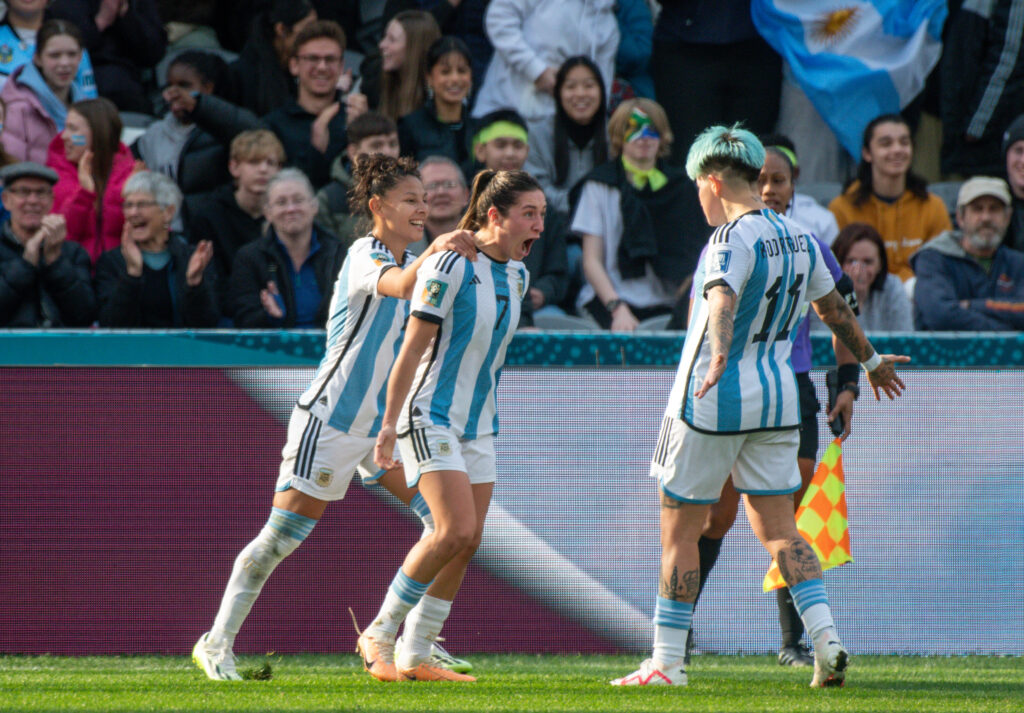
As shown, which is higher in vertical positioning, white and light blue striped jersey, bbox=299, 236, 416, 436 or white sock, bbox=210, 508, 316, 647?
white and light blue striped jersey, bbox=299, 236, 416, 436

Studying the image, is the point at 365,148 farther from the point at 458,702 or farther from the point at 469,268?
the point at 458,702

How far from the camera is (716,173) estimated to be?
5047 millimetres

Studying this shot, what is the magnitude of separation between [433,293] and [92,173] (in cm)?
434

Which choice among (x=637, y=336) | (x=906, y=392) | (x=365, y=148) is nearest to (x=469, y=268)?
(x=637, y=336)

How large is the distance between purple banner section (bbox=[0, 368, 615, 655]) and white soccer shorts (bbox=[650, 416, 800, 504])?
1708mm

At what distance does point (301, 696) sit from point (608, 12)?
20.5 feet

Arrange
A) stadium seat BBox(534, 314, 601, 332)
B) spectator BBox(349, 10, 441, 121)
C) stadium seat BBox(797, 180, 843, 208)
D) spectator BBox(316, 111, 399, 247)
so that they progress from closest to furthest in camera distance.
Result: stadium seat BBox(534, 314, 601, 332), spectator BBox(316, 111, 399, 247), spectator BBox(349, 10, 441, 121), stadium seat BBox(797, 180, 843, 208)

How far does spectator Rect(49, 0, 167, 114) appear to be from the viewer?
9.93 meters

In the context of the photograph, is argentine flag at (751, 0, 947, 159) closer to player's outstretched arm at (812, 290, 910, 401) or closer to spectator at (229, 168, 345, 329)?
spectator at (229, 168, 345, 329)

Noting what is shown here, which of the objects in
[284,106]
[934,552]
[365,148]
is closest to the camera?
[934,552]

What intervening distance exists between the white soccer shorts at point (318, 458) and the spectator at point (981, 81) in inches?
241

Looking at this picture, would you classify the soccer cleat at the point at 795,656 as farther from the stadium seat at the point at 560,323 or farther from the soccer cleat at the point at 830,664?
the stadium seat at the point at 560,323

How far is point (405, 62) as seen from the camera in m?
9.28

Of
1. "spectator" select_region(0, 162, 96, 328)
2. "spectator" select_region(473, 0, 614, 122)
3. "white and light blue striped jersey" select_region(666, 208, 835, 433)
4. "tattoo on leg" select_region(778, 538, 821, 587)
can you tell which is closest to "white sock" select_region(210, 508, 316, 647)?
"white and light blue striped jersey" select_region(666, 208, 835, 433)
